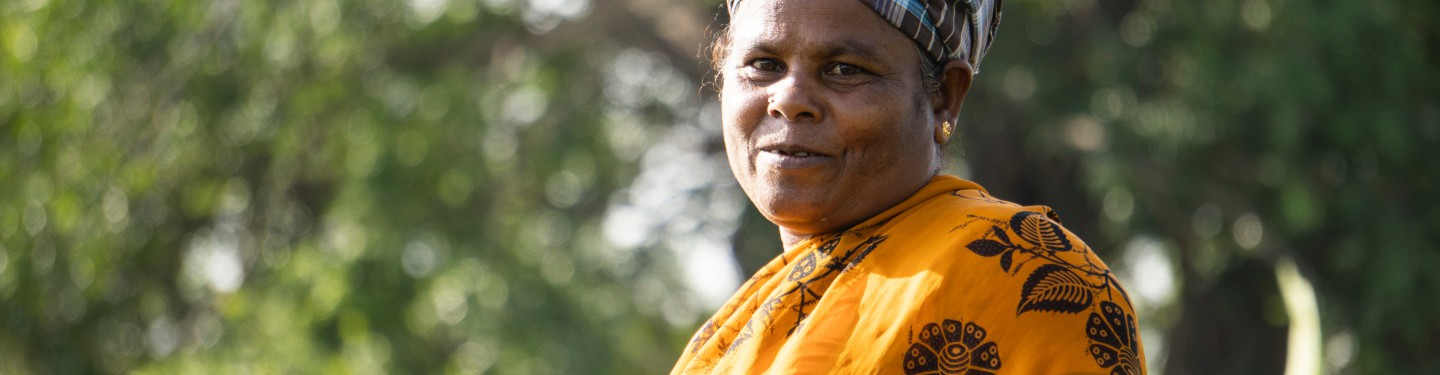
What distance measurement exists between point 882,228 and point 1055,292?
273 mm

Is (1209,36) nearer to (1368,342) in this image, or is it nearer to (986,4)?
(1368,342)

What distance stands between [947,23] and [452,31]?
6168 mm

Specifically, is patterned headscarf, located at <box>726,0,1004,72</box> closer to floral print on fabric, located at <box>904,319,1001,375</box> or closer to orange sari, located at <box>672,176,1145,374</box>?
orange sari, located at <box>672,176,1145,374</box>

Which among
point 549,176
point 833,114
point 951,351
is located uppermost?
point 833,114

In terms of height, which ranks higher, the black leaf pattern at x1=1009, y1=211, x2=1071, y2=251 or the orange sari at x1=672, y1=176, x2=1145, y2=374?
the black leaf pattern at x1=1009, y1=211, x2=1071, y2=251

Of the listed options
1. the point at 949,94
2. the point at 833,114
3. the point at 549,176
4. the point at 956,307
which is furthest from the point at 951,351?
the point at 549,176

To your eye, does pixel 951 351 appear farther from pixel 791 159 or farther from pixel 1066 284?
pixel 791 159

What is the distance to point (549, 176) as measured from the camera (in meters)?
7.80

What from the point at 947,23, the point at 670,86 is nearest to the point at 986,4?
the point at 947,23

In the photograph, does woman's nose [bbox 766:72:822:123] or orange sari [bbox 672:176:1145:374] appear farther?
woman's nose [bbox 766:72:822:123]

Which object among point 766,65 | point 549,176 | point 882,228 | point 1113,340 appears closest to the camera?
point 1113,340

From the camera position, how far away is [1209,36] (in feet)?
19.6

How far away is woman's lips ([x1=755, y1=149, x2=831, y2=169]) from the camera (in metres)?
1.79

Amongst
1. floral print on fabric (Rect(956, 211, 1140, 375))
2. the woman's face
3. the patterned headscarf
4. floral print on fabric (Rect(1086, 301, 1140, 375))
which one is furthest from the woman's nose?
floral print on fabric (Rect(1086, 301, 1140, 375))
